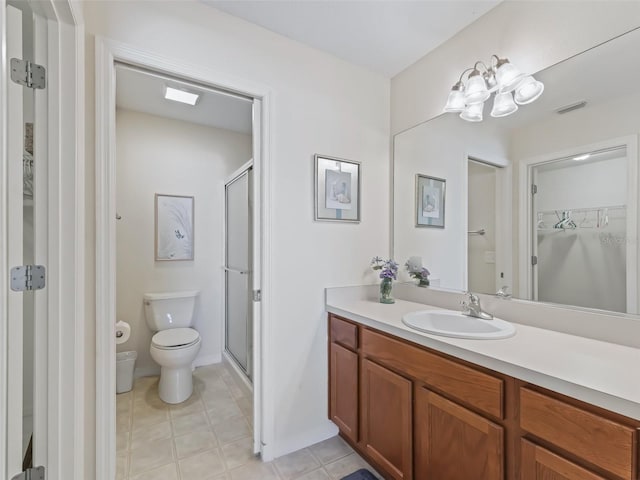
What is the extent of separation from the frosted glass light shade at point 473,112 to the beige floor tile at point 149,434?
2.62 m

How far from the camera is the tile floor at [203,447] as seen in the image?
5.11 feet

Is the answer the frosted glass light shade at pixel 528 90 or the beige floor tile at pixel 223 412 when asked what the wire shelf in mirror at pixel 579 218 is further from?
the beige floor tile at pixel 223 412

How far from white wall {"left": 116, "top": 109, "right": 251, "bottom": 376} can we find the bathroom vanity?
174 centimetres

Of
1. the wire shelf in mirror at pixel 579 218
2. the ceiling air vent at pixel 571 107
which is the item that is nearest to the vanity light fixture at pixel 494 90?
the ceiling air vent at pixel 571 107

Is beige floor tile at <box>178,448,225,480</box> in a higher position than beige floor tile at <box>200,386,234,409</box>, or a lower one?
higher

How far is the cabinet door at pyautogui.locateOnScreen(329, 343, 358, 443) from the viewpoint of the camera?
5.38 feet

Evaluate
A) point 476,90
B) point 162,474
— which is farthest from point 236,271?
point 476,90

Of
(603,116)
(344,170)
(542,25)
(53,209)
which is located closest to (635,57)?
(603,116)

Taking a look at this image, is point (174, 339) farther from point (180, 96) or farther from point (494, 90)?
point (494, 90)

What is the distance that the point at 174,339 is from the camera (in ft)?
7.63

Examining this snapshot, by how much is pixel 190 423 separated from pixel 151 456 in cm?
33

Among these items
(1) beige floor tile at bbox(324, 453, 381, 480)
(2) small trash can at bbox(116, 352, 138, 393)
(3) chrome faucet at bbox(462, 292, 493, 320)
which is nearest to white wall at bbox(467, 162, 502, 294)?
(3) chrome faucet at bbox(462, 292, 493, 320)

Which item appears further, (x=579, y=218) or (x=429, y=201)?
(x=429, y=201)

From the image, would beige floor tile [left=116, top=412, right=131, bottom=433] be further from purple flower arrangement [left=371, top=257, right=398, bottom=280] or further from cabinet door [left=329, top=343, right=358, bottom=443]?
purple flower arrangement [left=371, top=257, right=398, bottom=280]
